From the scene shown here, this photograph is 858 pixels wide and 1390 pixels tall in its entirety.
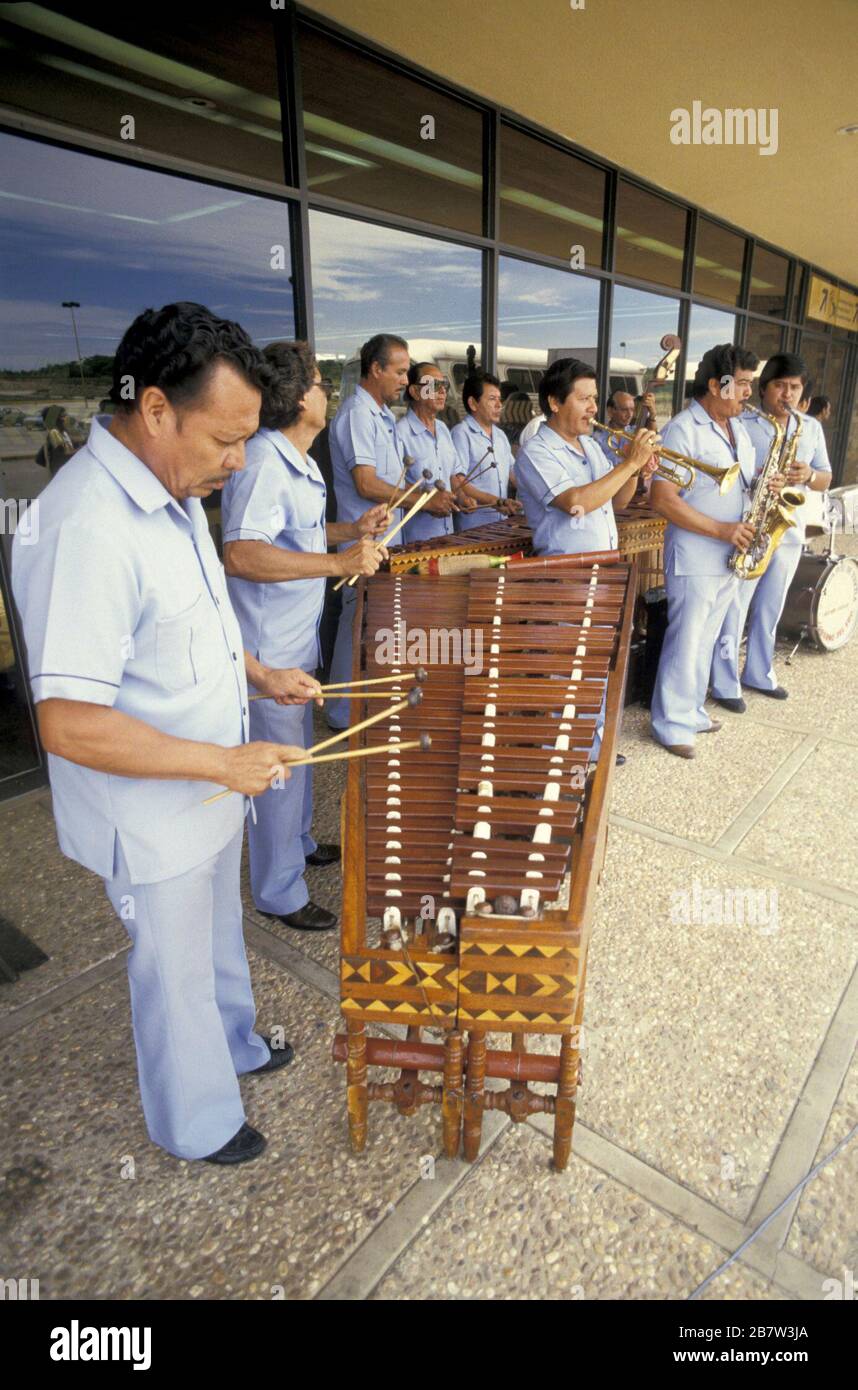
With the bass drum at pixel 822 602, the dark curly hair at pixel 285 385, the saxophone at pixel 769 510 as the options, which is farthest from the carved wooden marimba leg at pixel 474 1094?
the bass drum at pixel 822 602

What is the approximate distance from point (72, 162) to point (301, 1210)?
430cm

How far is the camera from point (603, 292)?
23.5 ft

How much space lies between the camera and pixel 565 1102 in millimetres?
1859

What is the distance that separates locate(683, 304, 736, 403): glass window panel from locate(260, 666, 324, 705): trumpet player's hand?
810cm

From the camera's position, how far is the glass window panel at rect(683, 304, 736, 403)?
867 cm

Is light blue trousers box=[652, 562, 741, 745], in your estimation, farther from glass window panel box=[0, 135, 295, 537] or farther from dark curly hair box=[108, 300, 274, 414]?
dark curly hair box=[108, 300, 274, 414]

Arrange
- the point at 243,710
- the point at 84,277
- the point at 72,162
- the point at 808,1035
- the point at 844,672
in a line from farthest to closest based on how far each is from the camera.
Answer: the point at 844,672 → the point at 84,277 → the point at 72,162 → the point at 808,1035 → the point at 243,710

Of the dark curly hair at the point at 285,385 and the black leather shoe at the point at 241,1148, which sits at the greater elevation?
the dark curly hair at the point at 285,385

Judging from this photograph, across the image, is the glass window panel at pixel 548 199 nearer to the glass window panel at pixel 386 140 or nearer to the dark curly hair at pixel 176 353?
the glass window panel at pixel 386 140

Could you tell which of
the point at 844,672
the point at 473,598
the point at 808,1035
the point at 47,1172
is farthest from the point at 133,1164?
the point at 844,672

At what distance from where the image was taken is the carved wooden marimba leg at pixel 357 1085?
5.97 ft

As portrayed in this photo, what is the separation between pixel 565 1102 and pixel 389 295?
5.05 m

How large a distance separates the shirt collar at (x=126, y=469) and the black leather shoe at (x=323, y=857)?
2.13 metres

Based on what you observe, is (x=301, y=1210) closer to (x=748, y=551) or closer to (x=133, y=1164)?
(x=133, y=1164)
